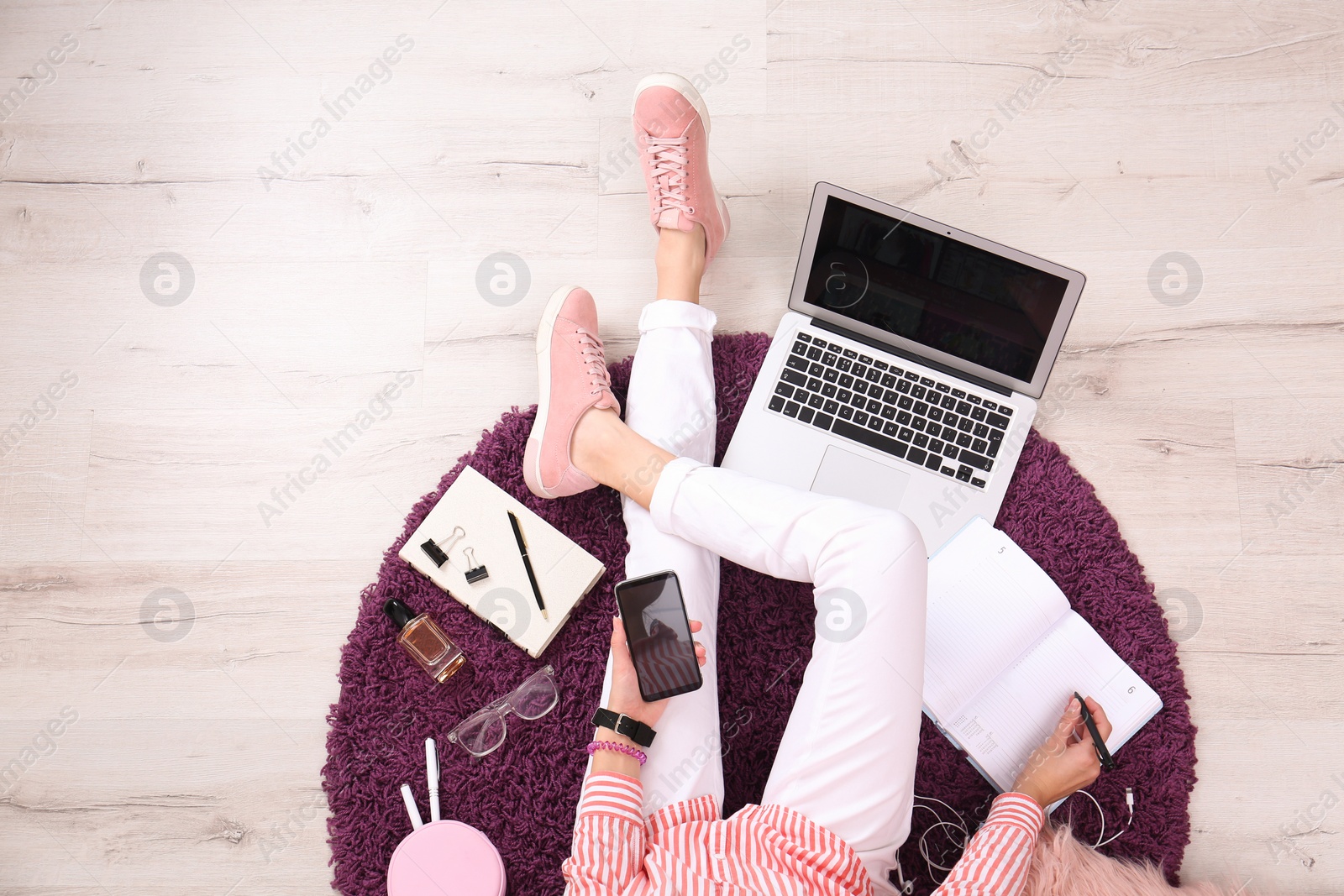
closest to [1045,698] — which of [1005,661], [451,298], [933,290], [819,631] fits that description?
[1005,661]

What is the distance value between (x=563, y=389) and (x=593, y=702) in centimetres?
46

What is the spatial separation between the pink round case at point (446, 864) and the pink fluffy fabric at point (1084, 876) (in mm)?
701

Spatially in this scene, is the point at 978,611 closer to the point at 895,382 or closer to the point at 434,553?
the point at 895,382

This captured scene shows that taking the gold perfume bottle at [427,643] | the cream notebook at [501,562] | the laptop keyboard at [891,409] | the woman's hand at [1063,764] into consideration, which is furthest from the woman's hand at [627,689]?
the woman's hand at [1063,764]

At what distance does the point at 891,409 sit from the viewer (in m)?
1.14

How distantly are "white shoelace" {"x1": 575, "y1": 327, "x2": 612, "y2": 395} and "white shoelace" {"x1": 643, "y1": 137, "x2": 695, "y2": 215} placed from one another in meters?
0.23

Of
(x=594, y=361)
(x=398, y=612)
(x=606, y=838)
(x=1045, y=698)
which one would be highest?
(x=594, y=361)

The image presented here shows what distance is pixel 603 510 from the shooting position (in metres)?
1.22

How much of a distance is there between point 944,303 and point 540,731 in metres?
0.83

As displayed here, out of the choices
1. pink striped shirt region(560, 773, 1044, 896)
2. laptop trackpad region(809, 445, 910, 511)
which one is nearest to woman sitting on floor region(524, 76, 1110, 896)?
pink striped shirt region(560, 773, 1044, 896)

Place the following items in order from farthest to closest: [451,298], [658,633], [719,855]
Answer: [451,298], [658,633], [719,855]

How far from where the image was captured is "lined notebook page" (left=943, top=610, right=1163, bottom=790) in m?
1.12

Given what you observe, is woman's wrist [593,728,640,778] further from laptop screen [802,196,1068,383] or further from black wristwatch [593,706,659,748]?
laptop screen [802,196,1068,383]

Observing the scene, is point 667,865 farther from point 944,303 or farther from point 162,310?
point 162,310
